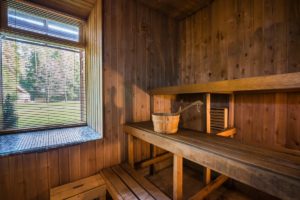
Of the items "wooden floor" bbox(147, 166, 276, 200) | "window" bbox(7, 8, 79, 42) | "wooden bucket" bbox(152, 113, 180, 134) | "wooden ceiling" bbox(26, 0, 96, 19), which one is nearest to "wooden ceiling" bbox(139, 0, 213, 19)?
"wooden ceiling" bbox(26, 0, 96, 19)

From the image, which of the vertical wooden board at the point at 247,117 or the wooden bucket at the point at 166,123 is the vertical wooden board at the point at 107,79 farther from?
the vertical wooden board at the point at 247,117

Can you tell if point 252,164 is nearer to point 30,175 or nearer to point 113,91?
point 113,91

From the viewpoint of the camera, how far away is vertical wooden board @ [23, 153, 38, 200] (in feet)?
4.38

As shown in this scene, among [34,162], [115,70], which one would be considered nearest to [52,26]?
[115,70]

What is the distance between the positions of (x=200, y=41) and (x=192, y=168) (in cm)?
205

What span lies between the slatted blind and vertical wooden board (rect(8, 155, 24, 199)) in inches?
19.7

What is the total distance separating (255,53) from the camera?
1626 mm

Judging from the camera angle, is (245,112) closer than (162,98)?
Yes

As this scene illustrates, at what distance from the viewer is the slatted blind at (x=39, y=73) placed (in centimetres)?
156

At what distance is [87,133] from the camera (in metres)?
1.77

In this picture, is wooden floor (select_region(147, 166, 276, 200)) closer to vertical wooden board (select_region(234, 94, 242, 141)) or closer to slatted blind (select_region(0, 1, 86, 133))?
vertical wooden board (select_region(234, 94, 242, 141))

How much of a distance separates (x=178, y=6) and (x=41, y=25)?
6.22 feet

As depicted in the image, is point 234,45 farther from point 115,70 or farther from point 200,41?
point 115,70

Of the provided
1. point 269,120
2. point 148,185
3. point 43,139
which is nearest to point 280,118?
point 269,120
